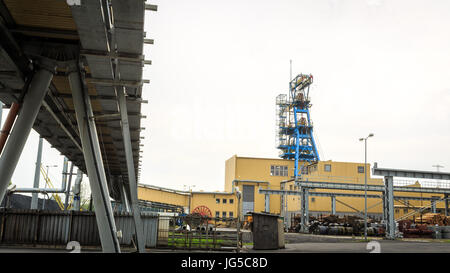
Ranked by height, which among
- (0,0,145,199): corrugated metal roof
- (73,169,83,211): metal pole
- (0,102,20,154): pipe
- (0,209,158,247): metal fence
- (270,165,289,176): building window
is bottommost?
(0,209,158,247): metal fence

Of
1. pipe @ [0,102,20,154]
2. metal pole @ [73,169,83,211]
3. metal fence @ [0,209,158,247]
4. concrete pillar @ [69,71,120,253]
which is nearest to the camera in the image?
pipe @ [0,102,20,154]

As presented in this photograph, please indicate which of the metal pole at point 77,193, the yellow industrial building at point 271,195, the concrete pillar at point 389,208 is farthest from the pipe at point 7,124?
the yellow industrial building at point 271,195

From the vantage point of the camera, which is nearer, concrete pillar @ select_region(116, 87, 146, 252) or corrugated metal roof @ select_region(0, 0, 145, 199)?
corrugated metal roof @ select_region(0, 0, 145, 199)

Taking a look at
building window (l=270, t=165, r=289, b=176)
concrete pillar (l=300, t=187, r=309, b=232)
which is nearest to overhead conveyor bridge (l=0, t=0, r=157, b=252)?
concrete pillar (l=300, t=187, r=309, b=232)

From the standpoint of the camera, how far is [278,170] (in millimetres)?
67438

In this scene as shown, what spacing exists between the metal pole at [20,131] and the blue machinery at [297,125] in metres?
60.9

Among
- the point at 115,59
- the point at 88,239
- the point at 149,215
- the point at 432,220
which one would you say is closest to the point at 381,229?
the point at 432,220

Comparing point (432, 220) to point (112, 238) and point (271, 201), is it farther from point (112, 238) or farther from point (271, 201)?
point (112, 238)

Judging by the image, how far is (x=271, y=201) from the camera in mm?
65125

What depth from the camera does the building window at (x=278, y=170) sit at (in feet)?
220

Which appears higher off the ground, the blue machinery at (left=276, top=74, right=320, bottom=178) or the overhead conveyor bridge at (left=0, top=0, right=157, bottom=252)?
the blue machinery at (left=276, top=74, right=320, bottom=178)

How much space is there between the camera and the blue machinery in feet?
227

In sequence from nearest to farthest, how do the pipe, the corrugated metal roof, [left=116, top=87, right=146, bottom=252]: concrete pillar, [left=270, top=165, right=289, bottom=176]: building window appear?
the corrugated metal roof → the pipe → [left=116, top=87, right=146, bottom=252]: concrete pillar → [left=270, top=165, right=289, bottom=176]: building window

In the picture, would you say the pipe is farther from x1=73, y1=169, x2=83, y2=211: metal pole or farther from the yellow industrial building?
the yellow industrial building
